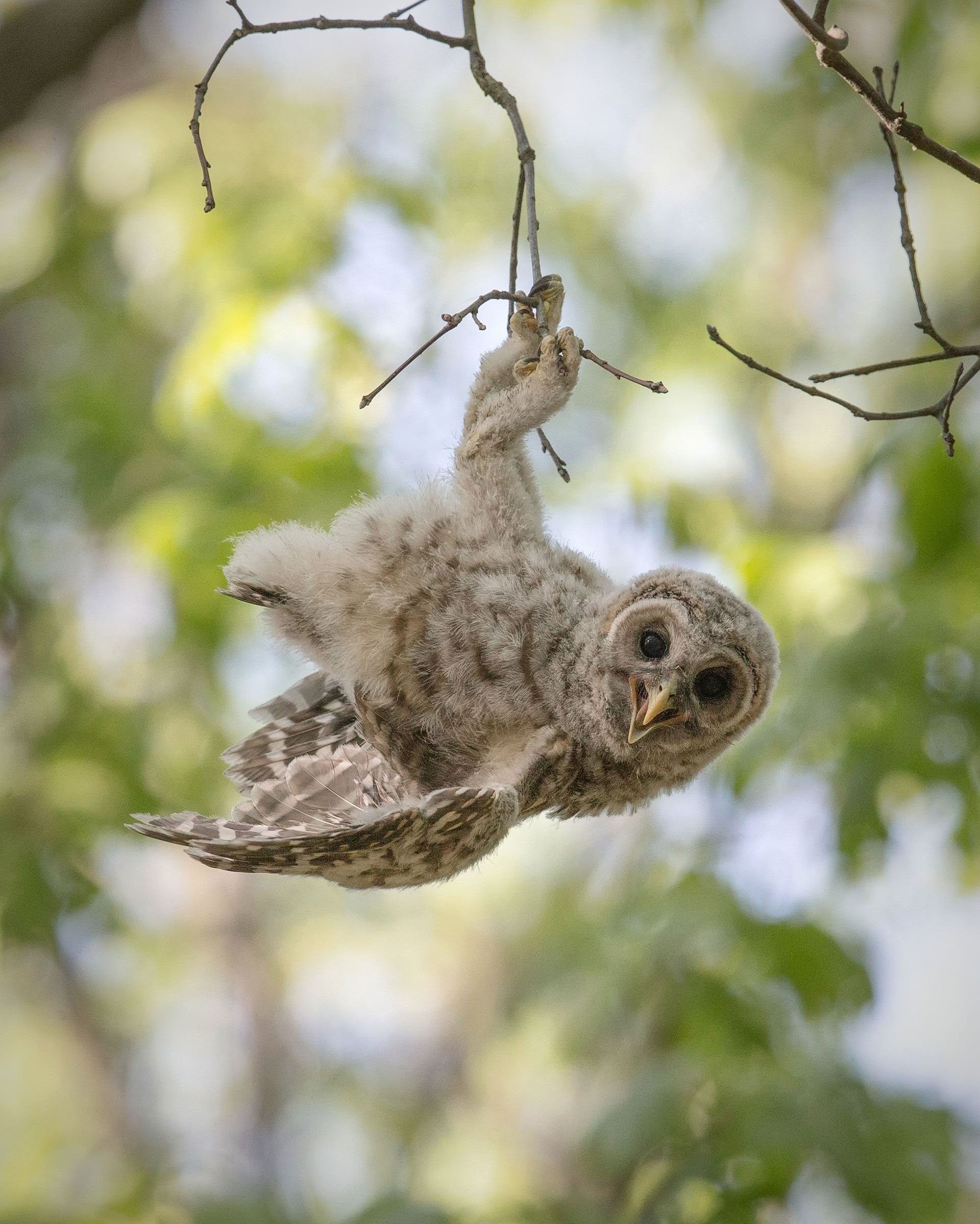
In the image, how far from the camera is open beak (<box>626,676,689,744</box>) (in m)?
1.90

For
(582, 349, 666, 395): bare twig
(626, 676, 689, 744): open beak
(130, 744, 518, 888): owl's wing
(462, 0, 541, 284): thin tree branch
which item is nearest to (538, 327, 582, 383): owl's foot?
(462, 0, 541, 284): thin tree branch

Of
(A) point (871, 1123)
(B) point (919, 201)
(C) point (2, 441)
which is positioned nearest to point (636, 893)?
(A) point (871, 1123)

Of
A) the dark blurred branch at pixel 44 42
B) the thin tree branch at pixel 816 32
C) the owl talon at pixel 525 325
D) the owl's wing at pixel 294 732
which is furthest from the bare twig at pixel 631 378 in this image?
the dark blurred branch at pixel 44 42

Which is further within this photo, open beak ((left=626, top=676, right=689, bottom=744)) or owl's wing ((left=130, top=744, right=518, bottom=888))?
open beak ((left=626, top=676, right=689, bottom=744))

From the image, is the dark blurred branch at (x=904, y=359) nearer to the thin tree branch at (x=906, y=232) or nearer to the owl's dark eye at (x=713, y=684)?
the thin tree branch at (x=906, y=232)

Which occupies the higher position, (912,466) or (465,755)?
(912,466)

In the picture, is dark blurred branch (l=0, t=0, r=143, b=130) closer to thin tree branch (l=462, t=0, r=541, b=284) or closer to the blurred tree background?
the blurred tree background

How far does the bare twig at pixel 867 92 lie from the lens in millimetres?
1506

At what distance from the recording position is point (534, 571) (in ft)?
6.89

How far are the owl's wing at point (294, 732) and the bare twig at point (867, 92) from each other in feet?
4.15

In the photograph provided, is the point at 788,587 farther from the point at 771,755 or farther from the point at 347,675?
the point at 347,675

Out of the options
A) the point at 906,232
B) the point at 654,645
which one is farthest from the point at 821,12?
the point at 654,645

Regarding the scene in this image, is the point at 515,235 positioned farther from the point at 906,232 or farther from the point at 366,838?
the point at 366,838

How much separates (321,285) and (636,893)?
2143 mm
